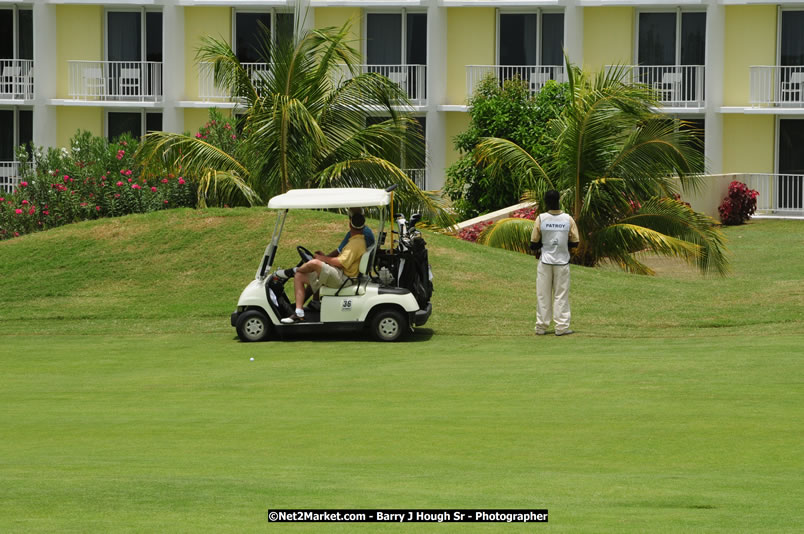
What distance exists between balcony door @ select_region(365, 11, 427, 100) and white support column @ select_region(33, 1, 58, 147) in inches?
393

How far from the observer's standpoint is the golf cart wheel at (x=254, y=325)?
51.8 feet

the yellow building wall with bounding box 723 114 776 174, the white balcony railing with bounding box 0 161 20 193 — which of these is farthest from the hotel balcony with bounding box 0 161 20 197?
the yellow building wall with bounding box 723 114 776 174

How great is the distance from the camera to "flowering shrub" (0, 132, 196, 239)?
2616 centimetres

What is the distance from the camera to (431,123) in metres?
39.4

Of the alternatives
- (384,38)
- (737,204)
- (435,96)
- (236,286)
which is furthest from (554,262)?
(384,38)

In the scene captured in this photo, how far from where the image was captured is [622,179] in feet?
77.2

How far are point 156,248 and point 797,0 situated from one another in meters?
22.9

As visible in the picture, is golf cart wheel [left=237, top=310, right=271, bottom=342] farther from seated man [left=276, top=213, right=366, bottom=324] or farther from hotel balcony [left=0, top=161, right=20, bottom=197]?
hotel balcony [left=0, top=161, right=20, bottom=197]

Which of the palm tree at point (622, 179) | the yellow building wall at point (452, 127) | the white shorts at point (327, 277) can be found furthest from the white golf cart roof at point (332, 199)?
the yellow building wall at point (452, 127)

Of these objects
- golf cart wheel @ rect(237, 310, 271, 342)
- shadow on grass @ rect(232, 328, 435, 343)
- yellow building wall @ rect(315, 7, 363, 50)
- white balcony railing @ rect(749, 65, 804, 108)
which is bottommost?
shadow on grass @ rect(232, 328, 435, 343)

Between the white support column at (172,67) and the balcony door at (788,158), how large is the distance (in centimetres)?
1837

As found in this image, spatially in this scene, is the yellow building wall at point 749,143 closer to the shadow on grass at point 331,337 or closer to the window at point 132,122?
the window at point 132,122

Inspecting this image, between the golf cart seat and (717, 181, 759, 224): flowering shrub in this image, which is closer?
the golf cart seat

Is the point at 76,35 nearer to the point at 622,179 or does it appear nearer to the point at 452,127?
the point at 452,127
